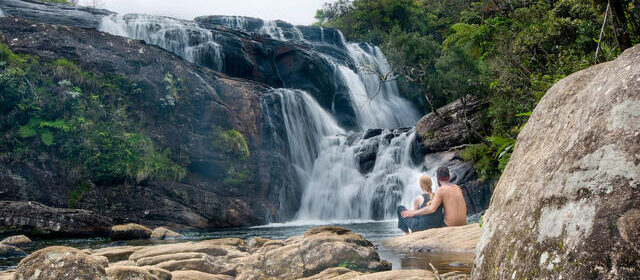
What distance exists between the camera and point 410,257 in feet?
21.3

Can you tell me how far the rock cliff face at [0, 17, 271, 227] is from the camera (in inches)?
651

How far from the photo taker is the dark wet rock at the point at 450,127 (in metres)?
19.9

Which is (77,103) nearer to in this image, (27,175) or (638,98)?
(27,175)

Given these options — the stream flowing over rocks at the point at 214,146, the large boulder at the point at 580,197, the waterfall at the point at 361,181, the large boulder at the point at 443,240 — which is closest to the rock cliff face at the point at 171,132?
the stream flowing over rocks at the point at 214,146

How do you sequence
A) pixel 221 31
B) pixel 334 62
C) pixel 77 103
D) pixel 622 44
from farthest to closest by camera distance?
pixel 334 62 < pixel 221 31 < pixel 77 103 < pixel 622 44

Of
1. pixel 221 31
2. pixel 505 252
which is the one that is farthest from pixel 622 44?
pixel 221 31

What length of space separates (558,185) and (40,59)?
68.2ft

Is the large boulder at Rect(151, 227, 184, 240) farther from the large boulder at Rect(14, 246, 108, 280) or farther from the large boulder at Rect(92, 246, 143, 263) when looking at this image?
the large boulder at Rect(14, 246, 108, 280)

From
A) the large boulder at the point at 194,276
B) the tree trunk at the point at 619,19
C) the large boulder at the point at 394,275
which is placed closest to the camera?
the tree trunk at the point at 619,19

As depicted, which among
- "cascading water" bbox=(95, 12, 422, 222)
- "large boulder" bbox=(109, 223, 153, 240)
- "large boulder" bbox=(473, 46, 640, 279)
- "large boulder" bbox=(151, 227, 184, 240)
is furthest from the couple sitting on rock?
"cascading water" bbox=(95, 12, 422, 222)

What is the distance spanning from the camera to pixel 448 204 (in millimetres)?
7758

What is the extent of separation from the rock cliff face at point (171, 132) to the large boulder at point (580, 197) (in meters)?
16.1

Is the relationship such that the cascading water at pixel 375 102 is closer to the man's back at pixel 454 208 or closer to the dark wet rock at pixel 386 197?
the dark wet rock at pixel 386 197

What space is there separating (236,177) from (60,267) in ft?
52.1
